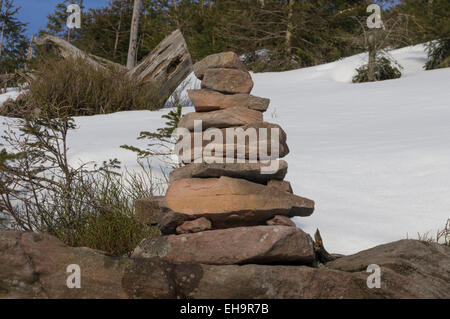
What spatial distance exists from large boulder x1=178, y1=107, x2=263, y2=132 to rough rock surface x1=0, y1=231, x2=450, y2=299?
1063mm

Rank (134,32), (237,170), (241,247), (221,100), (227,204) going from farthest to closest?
1. (134,32)
2. (221,100)
3. (237,170)
4. (227,204)
5. (241,247)

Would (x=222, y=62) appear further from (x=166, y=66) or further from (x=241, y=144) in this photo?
(x=166, y=66)

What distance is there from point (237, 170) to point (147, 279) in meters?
0.95

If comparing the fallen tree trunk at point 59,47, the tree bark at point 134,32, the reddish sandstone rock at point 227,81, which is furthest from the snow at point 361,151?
the tree bark at point 134,32

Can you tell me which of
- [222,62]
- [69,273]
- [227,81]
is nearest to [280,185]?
[227,81]

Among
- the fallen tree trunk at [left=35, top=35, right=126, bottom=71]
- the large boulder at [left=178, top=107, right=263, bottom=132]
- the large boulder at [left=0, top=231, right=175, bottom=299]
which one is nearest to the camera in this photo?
the large boulder at [left=0, top=231, right=175, bottom=299]

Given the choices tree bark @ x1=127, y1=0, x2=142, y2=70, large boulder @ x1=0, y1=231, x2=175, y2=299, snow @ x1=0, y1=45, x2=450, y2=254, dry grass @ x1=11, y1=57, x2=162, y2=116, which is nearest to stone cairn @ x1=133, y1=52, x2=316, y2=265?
large boulder @ x1=0, y1=231, x2=175, y2=299

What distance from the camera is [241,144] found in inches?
126

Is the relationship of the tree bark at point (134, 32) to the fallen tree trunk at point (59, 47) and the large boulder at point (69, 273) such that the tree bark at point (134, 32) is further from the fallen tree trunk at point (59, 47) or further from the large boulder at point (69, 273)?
the large boulder at point (69, 273)

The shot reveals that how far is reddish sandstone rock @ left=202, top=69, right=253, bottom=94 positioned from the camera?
3473 millimetres

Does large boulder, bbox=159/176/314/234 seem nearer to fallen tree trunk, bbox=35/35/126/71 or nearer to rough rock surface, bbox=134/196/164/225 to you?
rough rock surface, bbox=134/196/164/225

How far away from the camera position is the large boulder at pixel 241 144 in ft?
10.5

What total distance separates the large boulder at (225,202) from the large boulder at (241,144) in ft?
0.58
